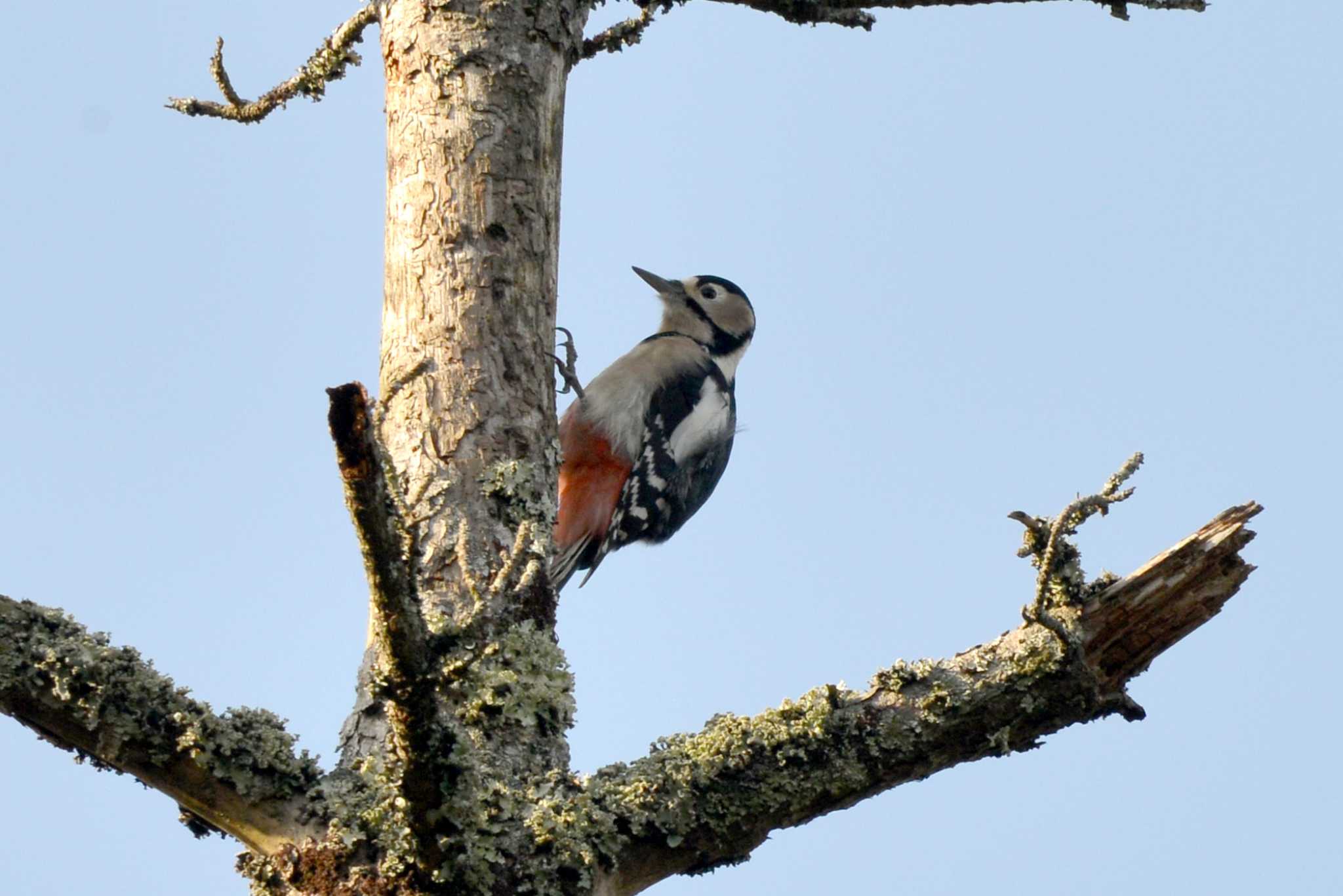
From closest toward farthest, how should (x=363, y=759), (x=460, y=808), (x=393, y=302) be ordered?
1. (x=460, y=808)
2. (x=363, y=759)
3. (x=393, y=302)

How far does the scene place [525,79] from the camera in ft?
10.6

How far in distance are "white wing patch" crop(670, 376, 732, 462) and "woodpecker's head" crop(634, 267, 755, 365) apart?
55 centimetres

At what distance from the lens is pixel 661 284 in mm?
6355

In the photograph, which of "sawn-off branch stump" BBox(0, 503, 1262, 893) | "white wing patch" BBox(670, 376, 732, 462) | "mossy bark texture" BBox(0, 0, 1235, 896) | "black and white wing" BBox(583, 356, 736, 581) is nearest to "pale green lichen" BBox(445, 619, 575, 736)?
"mossy bark texture" BBox(0, 0, 1235, 896)

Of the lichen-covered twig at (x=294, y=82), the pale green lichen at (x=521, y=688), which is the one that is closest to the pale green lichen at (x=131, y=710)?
the pale green lichen at (x=521, y=688)

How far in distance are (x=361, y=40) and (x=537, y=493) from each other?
1.36m

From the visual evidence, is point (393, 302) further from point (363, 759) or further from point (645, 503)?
point (645, 503)

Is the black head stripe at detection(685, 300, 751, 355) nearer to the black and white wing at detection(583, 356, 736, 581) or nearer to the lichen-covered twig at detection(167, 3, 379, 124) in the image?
the black and white wing at detection(583, 356, 736, 581)

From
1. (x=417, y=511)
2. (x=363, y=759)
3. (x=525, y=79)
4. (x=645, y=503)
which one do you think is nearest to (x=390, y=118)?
(x=525, y=79)

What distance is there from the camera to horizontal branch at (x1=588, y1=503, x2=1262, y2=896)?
244 cm

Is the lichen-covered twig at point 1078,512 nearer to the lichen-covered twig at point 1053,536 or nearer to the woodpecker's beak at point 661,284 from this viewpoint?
the lichen-covered twig at point 1053,536

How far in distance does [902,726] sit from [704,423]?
3109mm

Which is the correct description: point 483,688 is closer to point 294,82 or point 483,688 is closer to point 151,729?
point 151,729

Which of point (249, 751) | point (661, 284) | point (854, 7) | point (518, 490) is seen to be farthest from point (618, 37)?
point (661, 284)
